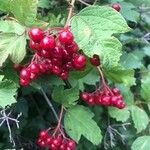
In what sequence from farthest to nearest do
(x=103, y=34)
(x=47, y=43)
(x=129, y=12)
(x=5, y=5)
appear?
(x=129, y=12)
(x=5, y=5)
(x=103, y=34)
(x=47, y=43)

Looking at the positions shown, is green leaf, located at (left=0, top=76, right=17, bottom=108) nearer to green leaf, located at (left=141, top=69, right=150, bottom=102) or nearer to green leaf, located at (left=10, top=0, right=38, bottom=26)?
green leaf, located at (left=10, top=0, right=38, bottom=26)

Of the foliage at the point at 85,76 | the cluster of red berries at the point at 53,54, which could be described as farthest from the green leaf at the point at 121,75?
the cluster of red berries at the point at 53,54

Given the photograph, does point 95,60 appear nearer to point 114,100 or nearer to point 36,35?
point 36,35

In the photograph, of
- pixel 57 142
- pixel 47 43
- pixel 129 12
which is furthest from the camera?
pixel 129 12

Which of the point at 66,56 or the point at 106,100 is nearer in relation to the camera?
the point at 66,56

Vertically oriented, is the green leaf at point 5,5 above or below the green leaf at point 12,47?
above

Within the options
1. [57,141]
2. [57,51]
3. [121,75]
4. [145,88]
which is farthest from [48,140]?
[145,88]

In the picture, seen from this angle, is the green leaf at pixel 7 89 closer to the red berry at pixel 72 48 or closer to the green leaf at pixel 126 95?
the red berry at pixel 72 48
